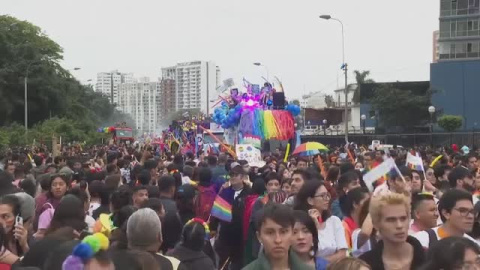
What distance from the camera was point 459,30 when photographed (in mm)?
60906

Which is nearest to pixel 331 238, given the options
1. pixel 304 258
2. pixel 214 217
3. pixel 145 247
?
pixel 304 258

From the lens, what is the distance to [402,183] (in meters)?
7.54

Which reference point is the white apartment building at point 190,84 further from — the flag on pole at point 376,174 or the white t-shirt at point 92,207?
the flag on pole at point 376,174

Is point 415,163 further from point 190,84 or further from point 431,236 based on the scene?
point 190,84

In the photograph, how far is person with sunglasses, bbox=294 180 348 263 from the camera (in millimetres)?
5973

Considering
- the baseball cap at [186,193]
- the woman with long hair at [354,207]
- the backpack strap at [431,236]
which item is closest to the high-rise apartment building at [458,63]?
the baseball cap at [186,193]

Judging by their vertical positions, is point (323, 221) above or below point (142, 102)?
below

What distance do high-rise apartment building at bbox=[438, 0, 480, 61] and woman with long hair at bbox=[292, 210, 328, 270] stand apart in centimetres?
5773

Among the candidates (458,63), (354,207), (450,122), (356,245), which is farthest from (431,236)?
(458,63)

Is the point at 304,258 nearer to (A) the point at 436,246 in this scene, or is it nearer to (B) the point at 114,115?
(A) the point at 436,246

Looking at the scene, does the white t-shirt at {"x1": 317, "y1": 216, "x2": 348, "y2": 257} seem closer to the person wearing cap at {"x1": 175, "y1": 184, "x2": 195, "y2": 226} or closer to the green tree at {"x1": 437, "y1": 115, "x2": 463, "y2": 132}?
the person wearing cap at {"x1": 175, "y1": 184, "x2": 195, "y2": 226}

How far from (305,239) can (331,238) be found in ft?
2.03

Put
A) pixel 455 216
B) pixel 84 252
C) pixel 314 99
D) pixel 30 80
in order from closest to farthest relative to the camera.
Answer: pixel 84 252, pixel 455 216, pixel 30 80, pixel 314 99

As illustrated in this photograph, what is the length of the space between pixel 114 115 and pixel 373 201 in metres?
115
